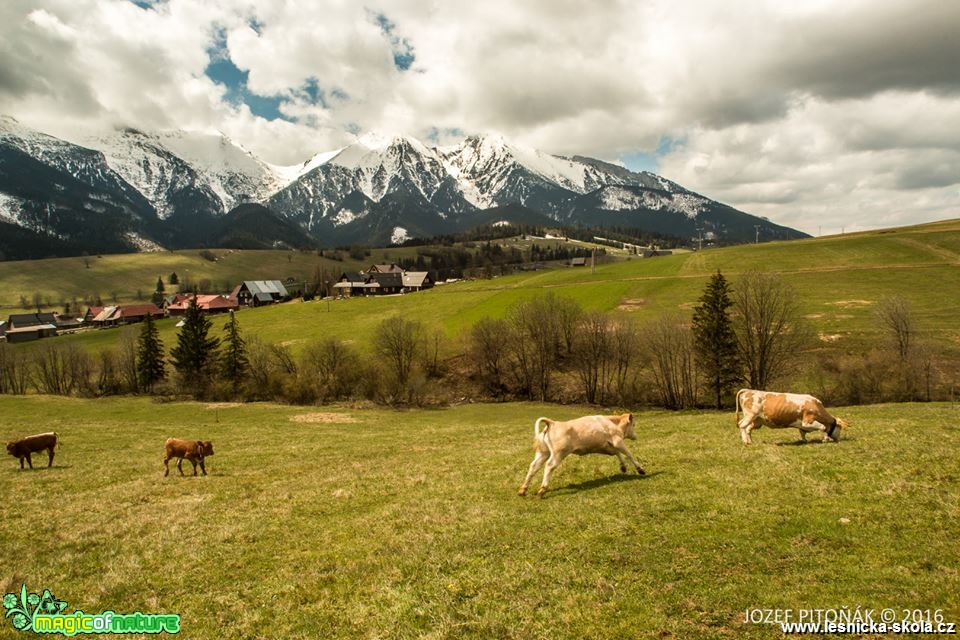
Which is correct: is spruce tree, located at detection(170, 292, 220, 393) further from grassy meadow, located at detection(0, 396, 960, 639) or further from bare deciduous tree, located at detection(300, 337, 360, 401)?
grassy meadow, located at detection(0, 396, 960, 639)

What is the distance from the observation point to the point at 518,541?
38.6ft

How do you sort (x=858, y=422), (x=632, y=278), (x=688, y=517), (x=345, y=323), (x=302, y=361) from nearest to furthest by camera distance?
(x=688, y=517), (x=858, y=422), (x=302, y=361), (x=345, y=323), (x=632, y=278)

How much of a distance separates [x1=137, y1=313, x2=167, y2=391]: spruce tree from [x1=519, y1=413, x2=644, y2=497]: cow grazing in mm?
94799

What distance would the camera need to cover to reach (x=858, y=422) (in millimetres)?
23406

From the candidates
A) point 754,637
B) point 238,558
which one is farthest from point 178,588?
point 754,637

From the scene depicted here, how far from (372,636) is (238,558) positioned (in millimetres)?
5974

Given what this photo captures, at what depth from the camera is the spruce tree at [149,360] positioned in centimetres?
8719

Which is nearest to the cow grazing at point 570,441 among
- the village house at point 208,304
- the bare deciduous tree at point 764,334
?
the bare deciduous tree at point 764,334

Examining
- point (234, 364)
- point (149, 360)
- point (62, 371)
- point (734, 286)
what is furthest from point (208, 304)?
point (734, 286)

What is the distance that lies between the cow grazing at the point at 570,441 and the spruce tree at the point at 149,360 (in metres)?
94.8

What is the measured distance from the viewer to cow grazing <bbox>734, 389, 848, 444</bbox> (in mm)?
18484

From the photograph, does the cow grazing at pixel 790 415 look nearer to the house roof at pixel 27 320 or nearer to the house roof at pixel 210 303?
the house roof at pixel 210 303

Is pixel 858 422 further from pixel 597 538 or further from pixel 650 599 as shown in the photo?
pixel 650 599

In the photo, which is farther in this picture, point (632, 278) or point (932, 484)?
point (632, 278)
